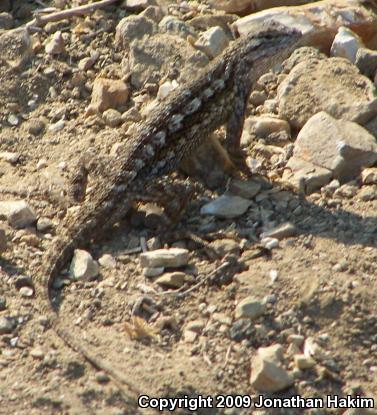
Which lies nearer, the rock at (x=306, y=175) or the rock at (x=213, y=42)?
the rock at (x=306, y=175)

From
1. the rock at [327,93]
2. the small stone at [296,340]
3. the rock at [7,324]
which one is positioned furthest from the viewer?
the rock at [327,93]

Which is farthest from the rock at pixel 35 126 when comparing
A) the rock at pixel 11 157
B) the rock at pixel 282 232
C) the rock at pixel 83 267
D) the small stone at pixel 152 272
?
the rock at pixel 282 232

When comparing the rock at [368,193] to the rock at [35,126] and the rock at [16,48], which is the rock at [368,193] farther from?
the rock at [16,48]

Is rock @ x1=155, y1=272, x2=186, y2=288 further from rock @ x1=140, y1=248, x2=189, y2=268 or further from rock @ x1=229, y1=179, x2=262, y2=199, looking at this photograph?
rock @ x1=229, y1=179, x2=262, y2=199

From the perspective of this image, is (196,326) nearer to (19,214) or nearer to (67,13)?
(19,214)

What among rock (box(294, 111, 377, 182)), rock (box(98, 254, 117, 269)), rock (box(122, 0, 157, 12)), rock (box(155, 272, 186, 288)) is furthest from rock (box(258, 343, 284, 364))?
rock (box(122, 0, 157, 12))

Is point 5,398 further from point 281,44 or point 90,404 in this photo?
point 281,44

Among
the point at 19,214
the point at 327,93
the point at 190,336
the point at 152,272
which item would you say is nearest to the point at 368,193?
the point at 327,93
